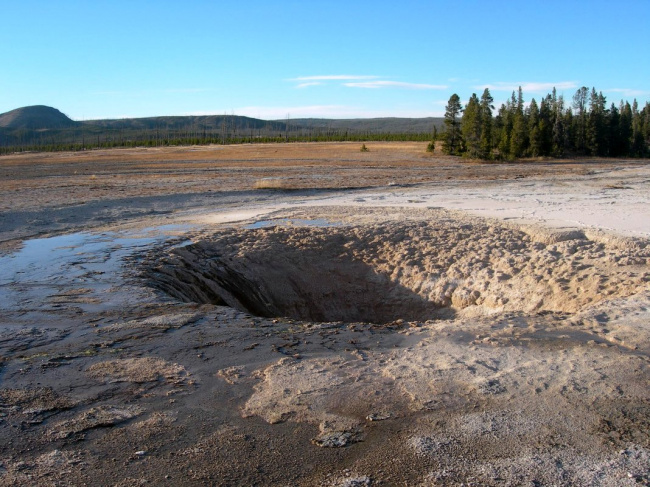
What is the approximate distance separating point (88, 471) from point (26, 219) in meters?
13.5

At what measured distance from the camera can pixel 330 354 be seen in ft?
18.7

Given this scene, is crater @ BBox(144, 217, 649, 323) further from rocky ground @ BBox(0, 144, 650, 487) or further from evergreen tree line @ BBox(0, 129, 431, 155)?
evergreen tree line @ BBox(0, 129, 431, 155)

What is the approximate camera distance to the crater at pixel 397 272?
8695 millimetres

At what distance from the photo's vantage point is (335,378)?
5.07m

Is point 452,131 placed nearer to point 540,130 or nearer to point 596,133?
point 540,130

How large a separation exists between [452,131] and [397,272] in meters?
46.6

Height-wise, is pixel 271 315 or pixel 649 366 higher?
pixel 649 366

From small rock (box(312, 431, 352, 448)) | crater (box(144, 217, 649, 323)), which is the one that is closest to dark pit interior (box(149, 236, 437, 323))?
crater (box(144, 217, 649, 323))

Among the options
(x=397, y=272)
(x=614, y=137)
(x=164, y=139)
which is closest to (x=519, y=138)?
(x=614, y=137)

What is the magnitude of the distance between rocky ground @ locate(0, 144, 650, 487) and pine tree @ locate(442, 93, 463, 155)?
4218 centimetres

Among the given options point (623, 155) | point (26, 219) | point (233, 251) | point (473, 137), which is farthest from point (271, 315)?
point (623, 155)

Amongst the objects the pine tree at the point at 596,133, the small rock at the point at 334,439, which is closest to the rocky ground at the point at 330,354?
the small rock at the point at 334,439

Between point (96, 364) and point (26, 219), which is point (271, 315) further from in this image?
point (26, 219)

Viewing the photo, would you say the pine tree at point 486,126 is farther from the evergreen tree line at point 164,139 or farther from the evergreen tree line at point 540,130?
the evergreen tree line at point 164,139
